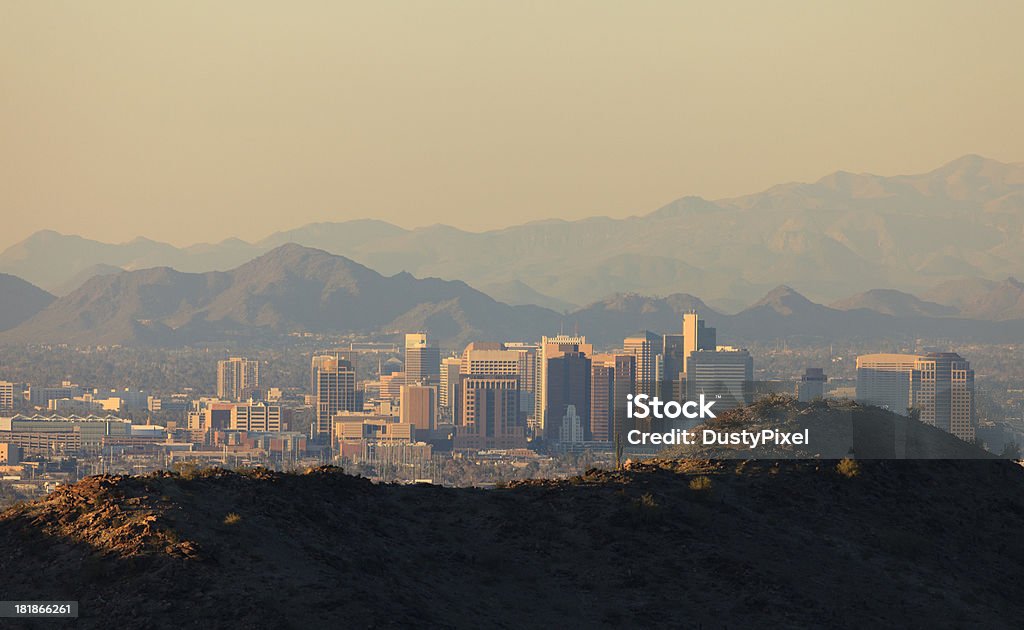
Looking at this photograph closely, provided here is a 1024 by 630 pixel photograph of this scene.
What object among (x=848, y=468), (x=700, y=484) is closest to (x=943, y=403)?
(x=848, y=468)

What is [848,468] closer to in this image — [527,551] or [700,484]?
[700,484]

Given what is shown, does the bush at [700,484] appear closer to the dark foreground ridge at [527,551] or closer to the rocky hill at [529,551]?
the rocky hill at [529,551]

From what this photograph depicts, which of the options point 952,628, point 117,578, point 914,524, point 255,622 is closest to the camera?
point 255,622

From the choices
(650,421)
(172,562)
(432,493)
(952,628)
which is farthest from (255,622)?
(650,421)

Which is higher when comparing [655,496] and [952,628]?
[655,496]

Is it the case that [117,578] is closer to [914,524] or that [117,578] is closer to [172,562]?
[172,562]
